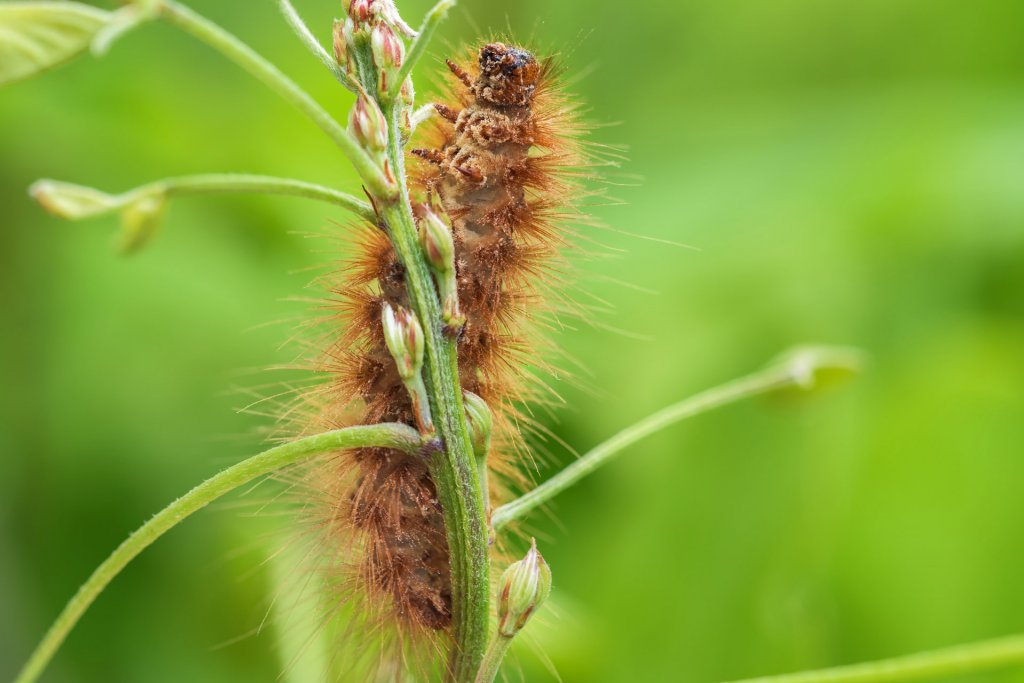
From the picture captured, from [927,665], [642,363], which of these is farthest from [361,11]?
[642,363]

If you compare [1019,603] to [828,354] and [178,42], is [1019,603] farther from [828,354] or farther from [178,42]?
[178,42]

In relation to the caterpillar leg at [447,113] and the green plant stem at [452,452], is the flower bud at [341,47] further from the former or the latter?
the caterpillar leg at [447,113]

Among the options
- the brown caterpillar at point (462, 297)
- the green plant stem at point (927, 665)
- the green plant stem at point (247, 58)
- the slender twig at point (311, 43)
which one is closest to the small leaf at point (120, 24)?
the green plant stem at point (247, 58)

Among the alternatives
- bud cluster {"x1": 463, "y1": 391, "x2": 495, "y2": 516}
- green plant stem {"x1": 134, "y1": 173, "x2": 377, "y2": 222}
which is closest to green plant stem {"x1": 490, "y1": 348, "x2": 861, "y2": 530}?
bud cluster {"x1": 463, "y1": 391, "x2": 495, "y2": 516}

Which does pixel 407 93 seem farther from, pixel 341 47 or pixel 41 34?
pixel 41 34

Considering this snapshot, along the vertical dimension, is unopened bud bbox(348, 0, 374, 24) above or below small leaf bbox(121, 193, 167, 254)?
above

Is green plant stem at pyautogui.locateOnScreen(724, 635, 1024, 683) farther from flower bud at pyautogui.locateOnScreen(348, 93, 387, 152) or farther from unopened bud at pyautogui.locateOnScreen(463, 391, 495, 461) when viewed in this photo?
flower bud at pyautogui.locateOnScreen(348, 93, 387, 152)
